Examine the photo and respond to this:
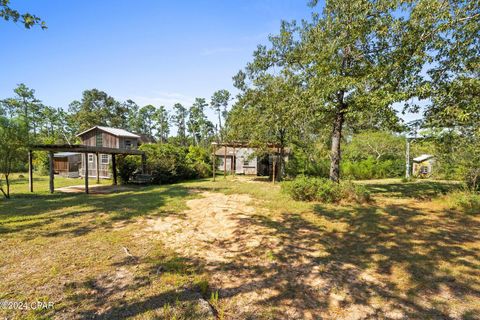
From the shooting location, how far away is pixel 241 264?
409cm

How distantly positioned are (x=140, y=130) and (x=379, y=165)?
5299cm

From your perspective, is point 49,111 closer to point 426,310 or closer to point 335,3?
point 335,3

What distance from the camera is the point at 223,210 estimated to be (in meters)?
7.86

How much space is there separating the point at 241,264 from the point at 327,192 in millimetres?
5925

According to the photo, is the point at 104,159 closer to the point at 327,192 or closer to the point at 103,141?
the point at 103,141

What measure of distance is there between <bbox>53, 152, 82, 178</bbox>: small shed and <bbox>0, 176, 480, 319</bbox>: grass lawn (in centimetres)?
1997

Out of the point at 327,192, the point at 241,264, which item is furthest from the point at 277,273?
the point at 327,192

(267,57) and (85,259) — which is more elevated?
(267,57)

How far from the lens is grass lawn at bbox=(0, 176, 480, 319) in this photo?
9.50ft

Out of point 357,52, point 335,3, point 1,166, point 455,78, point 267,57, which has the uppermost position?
point 335,3

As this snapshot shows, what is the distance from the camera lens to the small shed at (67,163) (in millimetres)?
24312

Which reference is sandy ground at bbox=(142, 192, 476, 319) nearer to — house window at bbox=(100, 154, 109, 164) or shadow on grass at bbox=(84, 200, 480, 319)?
shadow on grass at bbox=(84, 200, 480, 319)

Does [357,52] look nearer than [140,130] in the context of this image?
Yes

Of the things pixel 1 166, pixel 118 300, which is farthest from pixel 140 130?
pixel 118 300
